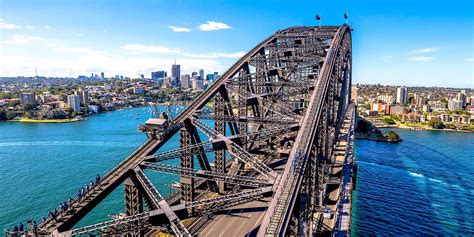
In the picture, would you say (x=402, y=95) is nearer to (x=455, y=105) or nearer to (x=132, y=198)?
(x=455, y=105)

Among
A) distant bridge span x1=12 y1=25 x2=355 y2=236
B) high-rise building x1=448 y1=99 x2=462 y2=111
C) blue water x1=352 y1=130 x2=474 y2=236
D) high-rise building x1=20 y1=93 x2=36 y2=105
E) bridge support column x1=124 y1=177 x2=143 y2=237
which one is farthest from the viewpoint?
high-rise building x1=448 y1=99 x2=462 y2=111

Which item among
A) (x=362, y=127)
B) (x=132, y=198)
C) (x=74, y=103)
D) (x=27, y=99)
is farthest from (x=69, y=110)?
(x=132, y=198)

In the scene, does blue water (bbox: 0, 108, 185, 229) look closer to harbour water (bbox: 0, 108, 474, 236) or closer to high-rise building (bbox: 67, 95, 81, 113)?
harbour water (bbox: 0, 108, 474, 236)

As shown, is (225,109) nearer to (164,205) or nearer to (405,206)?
(164,205)

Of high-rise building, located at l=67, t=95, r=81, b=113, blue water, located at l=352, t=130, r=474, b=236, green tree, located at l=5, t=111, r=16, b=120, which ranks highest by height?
high-rise building, located at l=67, t=95, r=81, b=113

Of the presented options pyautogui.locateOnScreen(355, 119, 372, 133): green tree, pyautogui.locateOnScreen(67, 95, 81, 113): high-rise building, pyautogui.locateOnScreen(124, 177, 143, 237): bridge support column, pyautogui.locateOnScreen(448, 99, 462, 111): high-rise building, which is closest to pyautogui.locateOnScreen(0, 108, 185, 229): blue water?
pyautogui.locateOnScreen(124, 177, 143, 237): bridge support column

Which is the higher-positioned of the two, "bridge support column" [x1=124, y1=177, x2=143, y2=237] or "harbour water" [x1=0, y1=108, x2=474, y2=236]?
"bridge support column" [x1=124, y1=177, x2=143, y2=237]
